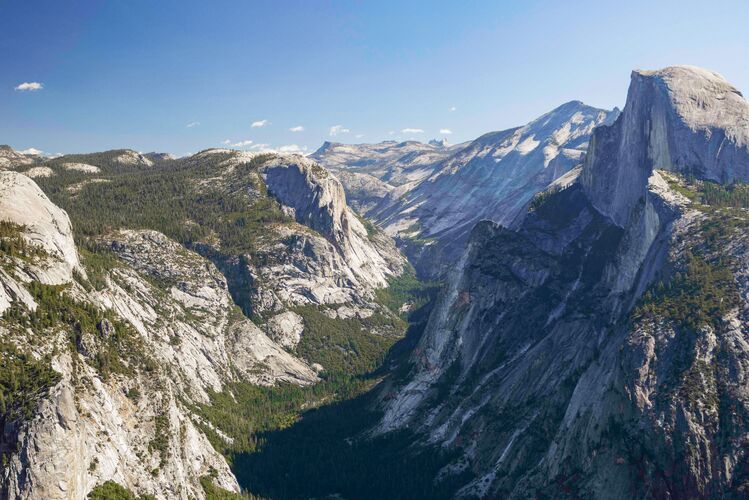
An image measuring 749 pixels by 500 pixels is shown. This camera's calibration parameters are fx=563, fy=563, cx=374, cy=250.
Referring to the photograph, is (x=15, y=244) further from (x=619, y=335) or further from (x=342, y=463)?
(x=619, y=335)

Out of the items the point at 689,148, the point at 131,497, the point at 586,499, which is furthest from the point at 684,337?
the point at 131,497

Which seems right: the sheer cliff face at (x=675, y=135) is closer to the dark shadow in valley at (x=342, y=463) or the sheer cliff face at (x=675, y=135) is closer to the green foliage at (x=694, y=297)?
the green foliage at (x=694, y=297)

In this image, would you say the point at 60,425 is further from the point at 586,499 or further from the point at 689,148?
the point at 689,148

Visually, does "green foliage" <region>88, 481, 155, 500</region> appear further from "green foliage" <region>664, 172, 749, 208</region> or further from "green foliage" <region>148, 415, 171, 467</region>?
"green foliage" <region>664, 172, 749, 208</region>

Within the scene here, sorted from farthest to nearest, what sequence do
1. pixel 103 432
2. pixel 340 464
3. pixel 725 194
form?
pixel 340 464 < pixel 725 194 < pixel 103 432

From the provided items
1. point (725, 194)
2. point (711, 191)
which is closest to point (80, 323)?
point (711, 191)

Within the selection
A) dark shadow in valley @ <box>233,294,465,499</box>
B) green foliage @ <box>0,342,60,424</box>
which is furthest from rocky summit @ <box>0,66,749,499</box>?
dark shadow in valley @ <box>233,294,465,499</box>

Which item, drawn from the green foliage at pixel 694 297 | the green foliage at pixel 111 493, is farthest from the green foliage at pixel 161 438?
the green foliage at pixel 694 297
